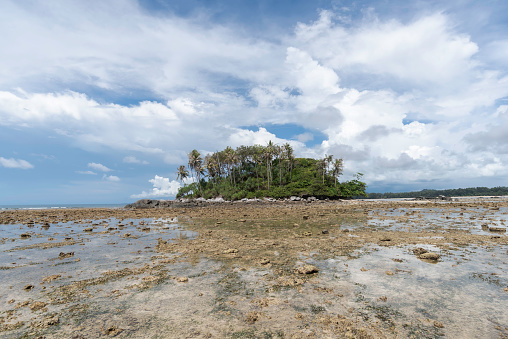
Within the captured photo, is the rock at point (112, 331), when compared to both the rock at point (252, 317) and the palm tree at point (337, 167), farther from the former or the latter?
the palm tree at point (337, 167)

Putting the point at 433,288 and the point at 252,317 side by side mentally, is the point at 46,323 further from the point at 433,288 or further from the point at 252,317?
the point at 433,288

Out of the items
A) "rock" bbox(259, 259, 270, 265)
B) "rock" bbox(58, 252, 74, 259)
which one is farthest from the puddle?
"rock" bbox(58, 252, 74, 259)

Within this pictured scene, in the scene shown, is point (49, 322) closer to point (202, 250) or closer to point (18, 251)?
point (202, 250)

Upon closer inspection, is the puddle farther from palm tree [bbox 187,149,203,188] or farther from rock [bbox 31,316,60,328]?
palm tree [bbox 187,149,203,188]

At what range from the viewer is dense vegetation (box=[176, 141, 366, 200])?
84625 millimetres

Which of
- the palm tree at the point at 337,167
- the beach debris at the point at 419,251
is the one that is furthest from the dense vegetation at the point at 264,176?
the beach debris at the point at 419,251

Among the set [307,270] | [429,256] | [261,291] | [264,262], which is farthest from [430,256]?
[261,291]

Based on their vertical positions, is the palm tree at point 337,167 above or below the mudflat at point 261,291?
above

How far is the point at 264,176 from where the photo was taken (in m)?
102

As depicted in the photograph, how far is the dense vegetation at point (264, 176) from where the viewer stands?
84.6 meters

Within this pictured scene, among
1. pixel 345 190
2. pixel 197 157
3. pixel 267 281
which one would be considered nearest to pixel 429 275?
pixel 267 281

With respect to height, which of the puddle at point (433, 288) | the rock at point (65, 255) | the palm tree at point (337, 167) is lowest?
the puddle at point (433, 288)

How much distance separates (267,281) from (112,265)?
7.40 meters

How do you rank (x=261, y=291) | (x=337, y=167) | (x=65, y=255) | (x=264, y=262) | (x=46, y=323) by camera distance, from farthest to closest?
(x=337, y=167) → (x=65, y=255) → (x=264, y=262) → (x=261, y=291) → (x=46, y=323)
